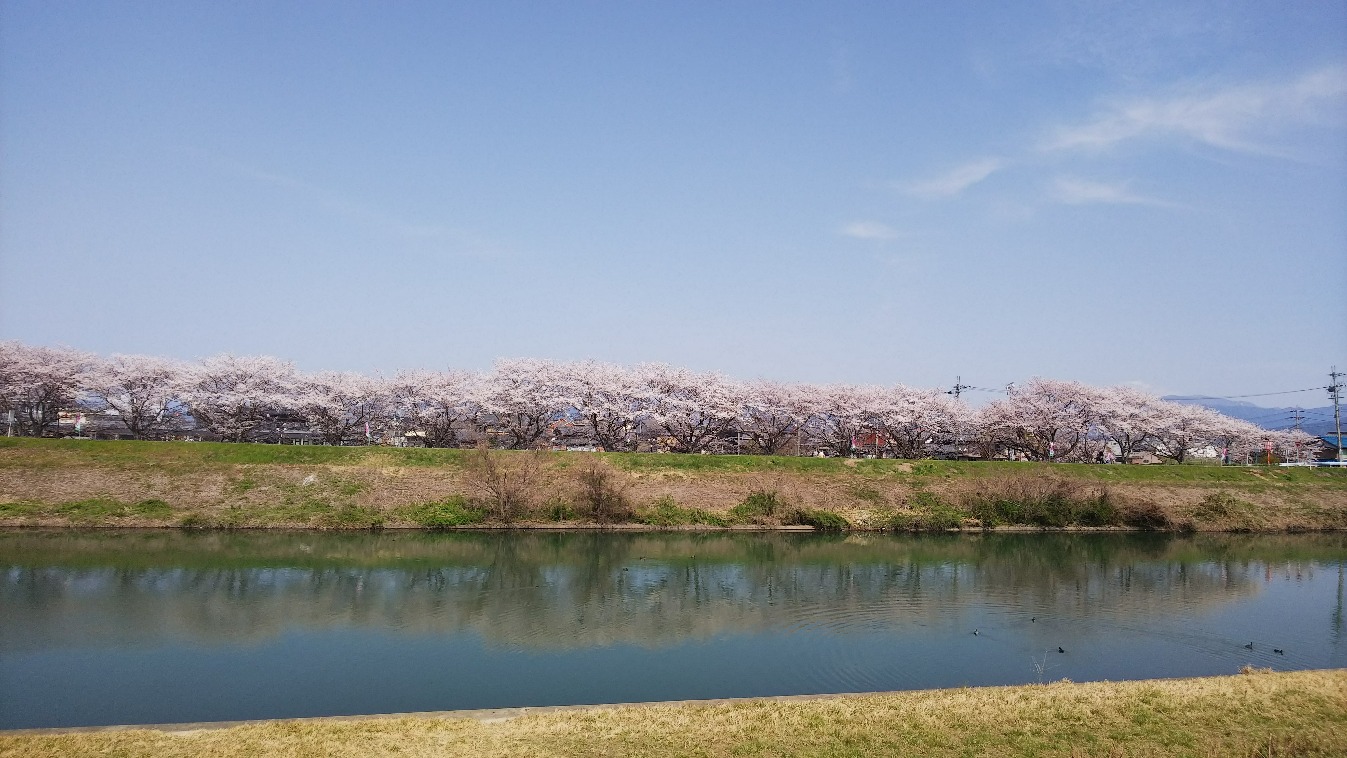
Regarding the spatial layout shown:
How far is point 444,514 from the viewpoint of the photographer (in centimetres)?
3200

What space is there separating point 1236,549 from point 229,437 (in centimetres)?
5110

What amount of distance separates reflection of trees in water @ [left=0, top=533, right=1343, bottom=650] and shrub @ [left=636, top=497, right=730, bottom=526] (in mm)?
1665

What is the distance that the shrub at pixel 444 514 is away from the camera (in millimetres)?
31609

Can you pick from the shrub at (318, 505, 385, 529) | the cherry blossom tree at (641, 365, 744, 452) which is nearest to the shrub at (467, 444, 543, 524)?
the shrub at (318, 505, 385, 529)

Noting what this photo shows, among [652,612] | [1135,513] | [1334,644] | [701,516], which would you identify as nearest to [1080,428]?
[1135,513]

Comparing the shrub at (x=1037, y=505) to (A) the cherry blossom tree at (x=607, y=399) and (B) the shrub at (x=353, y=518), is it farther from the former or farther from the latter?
(B) the shrub at (x=353, y=518)

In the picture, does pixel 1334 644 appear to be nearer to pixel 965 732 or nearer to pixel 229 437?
pixel 965 732

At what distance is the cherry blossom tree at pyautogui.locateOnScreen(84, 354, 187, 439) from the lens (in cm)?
4384

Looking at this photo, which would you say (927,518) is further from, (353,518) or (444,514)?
(353,518)

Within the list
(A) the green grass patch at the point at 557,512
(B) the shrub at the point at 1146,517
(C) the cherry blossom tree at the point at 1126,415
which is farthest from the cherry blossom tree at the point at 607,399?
(C) the cherry blossom tree at the point at 1126,415

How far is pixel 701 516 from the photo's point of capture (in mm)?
34125

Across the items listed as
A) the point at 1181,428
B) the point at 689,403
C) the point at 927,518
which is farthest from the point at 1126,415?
the point at 689,403

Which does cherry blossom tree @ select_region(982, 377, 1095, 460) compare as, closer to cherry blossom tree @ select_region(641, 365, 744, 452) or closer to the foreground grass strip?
cherry blossom tree @ select_region(641, 365, 744, 452)

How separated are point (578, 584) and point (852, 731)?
14.0 meters
